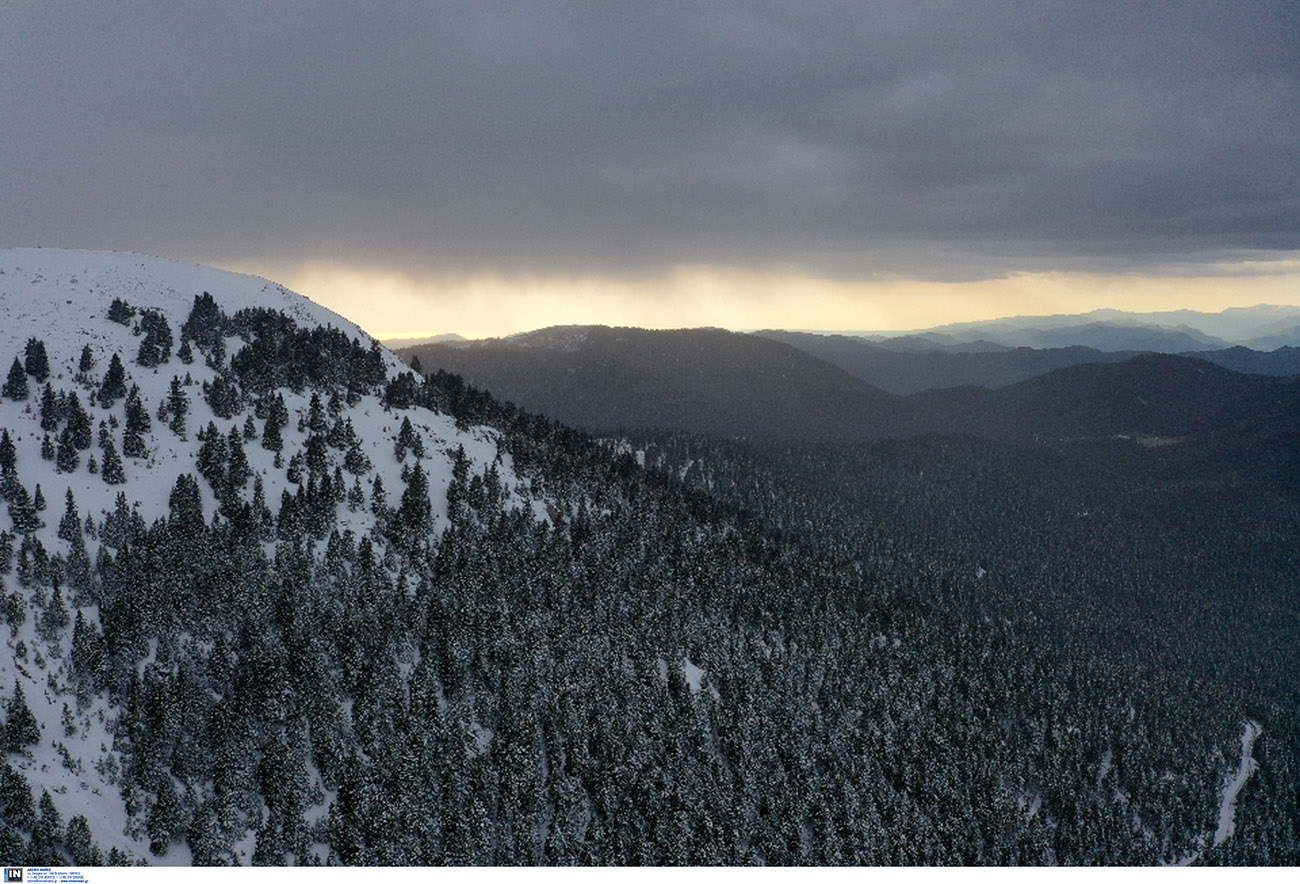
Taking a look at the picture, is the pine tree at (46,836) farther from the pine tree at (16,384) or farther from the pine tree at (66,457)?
the pine tree at (16,384)

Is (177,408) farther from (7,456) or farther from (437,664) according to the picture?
(437,664)

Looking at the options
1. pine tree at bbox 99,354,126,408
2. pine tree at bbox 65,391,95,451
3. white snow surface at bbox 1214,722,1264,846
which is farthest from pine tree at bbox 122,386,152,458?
white snow surface at bbox 1214,722,1264,846

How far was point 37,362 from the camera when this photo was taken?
12031 centimetres

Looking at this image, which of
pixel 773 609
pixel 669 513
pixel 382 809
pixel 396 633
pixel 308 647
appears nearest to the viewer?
→ pixel 382 809

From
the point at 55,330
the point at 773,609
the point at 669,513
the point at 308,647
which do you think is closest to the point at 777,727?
the point at 773,609

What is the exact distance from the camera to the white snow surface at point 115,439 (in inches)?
3056

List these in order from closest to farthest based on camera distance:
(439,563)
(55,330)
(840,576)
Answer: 1. (439,563)
2. (55,330)
3. (840,576)

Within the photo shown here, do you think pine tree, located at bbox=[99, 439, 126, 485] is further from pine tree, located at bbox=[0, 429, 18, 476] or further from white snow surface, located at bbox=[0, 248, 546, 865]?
pine tree, located at bbox=[0, 429, 18, 476]

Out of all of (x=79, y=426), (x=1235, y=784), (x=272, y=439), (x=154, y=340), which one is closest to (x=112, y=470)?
(x=79, y=426)

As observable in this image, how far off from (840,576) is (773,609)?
132 ft

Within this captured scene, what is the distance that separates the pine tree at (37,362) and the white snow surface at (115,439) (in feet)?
5.44

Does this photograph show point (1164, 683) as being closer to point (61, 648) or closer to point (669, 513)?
point (669, 513)

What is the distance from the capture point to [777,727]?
126875 millimetres

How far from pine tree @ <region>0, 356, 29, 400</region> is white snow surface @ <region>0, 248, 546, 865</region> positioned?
50.4 inches
